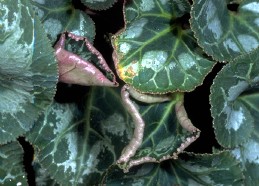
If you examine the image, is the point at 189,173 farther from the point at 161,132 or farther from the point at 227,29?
the point at 227,29

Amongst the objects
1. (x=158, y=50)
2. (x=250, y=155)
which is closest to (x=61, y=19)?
(x=158, y=50)

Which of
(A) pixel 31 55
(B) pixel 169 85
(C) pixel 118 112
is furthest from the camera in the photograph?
(C) pixel 118 112

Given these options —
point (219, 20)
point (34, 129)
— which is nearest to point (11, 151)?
point (34, 129)

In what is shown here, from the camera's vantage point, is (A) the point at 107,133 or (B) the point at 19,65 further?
(A) the point at 107,133

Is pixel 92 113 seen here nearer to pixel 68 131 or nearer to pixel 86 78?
pixel 68 131

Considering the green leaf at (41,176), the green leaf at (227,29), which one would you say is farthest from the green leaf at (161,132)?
the green leaf at (41,176)

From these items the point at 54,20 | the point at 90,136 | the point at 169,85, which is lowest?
the point at 90,136

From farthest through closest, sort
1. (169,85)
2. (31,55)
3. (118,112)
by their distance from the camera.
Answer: (118,112), (169,85), (31,55)
